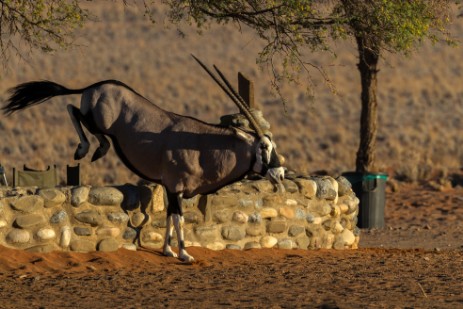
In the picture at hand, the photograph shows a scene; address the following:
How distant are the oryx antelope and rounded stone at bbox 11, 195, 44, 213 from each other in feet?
3.10

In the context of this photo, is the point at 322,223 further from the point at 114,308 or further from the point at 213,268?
the point at 114,308

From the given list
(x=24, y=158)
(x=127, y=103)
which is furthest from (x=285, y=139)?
(x=127, y=103)

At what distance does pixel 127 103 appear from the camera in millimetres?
13969

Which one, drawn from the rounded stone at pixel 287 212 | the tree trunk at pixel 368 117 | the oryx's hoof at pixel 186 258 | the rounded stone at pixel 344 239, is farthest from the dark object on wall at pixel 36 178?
the tree trunk at pixel 368 117

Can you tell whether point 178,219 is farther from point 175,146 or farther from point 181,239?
point 175,146

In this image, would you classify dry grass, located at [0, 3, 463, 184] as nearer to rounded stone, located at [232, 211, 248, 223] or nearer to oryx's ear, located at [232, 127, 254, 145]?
rounded stone, located at [232, 211, 248, 223]

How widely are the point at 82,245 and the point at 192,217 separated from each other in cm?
151

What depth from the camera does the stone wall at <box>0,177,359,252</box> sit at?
13.5 m

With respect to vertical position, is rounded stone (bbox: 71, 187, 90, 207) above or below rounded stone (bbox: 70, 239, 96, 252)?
above

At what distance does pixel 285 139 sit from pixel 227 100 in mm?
11662

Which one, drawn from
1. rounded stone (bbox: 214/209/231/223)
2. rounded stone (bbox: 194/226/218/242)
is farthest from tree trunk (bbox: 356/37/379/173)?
rounded stone (bbox: 194/226/218/242)

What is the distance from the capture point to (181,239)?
13727 millimetres

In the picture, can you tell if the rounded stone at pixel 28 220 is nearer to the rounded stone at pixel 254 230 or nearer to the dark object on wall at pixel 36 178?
the rounded stone at pixel 254 230

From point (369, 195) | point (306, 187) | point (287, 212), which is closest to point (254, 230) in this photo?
point (287, 212)
